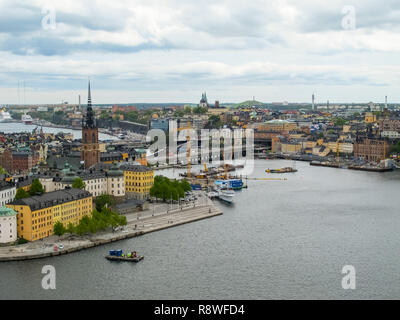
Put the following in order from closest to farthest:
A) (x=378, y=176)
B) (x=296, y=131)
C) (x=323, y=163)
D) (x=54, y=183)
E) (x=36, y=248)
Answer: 1. (x=36, y=248)
2. (x=54, y=183)
3. (x=378, y=176)
4. (x=323, y=163)
5. (x=296, y=131)

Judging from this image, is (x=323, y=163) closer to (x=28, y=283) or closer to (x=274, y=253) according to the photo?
(x=274, y=253)

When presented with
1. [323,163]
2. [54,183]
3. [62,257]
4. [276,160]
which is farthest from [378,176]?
[62,257]

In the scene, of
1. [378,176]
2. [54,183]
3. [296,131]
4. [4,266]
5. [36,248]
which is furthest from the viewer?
[296,131]

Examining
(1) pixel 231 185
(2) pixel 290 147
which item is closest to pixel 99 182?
(1) pixel 231 185

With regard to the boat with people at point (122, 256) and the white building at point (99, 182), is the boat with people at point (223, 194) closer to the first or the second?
the white building at point (99, 182)

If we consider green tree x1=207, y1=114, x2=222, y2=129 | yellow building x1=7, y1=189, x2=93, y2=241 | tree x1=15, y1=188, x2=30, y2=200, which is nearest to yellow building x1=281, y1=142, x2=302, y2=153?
green tree x1=207, y1=114, x2=222, y2=129

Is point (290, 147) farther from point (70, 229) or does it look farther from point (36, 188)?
point (70, 229)
